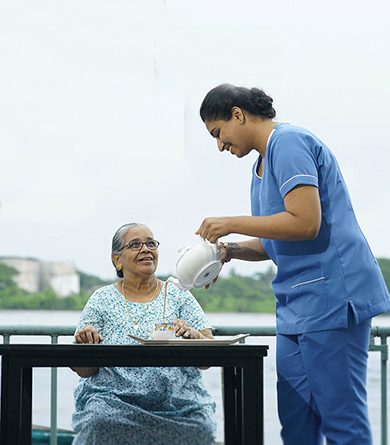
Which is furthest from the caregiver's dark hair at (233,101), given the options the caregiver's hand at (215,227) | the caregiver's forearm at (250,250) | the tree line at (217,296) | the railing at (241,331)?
the tree line at (217,296)

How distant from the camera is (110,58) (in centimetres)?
955

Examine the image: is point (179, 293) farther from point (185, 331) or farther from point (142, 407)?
point (142, 407)

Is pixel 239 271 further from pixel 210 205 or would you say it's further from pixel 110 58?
pixel 110 58

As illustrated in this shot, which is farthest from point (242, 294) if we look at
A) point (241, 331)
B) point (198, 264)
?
point (198, 264)

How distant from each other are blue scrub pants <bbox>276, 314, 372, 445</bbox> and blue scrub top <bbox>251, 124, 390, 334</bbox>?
0.12 ft

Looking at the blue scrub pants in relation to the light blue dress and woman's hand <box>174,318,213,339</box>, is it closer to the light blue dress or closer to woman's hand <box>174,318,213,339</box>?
the light blue dress

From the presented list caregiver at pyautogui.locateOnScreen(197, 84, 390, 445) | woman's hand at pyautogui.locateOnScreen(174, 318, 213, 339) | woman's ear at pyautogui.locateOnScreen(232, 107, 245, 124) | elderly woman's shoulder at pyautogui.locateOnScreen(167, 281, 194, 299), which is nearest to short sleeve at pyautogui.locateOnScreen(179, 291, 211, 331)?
elderly woman's shoulder at pyautogui.locateOnScreen(167, 281, 194, 299)

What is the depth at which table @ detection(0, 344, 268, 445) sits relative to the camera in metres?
1.97

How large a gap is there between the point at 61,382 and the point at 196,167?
1021cm

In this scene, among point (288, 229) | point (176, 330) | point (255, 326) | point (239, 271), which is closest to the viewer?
point (288, 229)

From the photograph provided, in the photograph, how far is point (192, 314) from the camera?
263 centimetres

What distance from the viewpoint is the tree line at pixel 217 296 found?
33.6 feet

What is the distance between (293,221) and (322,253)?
14 centimetres

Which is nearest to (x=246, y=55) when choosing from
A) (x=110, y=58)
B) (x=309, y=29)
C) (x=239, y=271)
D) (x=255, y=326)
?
(x=309, y=29)
